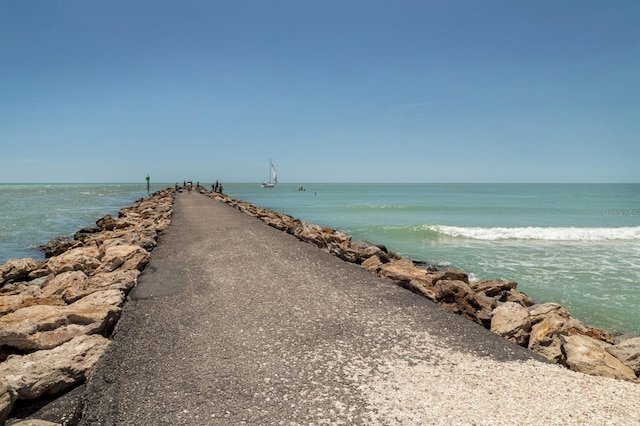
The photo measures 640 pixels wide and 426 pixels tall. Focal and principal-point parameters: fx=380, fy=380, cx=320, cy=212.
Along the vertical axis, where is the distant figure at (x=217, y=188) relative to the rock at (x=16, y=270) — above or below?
above

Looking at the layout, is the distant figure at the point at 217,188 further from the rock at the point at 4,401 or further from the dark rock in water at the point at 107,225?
the rock at the point at 4,401

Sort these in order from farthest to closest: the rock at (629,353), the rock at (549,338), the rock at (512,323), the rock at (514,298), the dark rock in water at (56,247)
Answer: the dark rock in water at (56,247) < the rock at (514,298) < the rock at (512,323) < the rock at (549,338) < the rock at (629,353)

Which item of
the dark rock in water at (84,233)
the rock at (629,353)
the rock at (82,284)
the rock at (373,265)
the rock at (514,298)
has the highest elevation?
the rock at (82,284)

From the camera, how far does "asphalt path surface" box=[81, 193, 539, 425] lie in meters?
3.00

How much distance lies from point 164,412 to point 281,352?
4.10ft

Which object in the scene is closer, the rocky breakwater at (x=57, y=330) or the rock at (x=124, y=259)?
the rocky breakwater at (x=57, y=330)

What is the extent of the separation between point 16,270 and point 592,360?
1018cm

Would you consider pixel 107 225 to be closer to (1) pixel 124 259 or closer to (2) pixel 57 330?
(1) pixel 124 259

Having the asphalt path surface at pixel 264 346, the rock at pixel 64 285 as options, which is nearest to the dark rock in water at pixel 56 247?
the rock at pixel 64 285

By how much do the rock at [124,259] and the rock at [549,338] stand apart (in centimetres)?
645

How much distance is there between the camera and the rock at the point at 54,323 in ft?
12.2

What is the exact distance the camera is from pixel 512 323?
4707 mm

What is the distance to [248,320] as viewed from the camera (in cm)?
473

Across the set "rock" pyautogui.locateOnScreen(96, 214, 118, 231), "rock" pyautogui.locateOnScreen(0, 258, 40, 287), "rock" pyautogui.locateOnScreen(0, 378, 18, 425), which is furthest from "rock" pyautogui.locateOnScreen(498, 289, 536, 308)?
"rock" pyautogui.locateOnScreen(96, 214, 118, 231)
